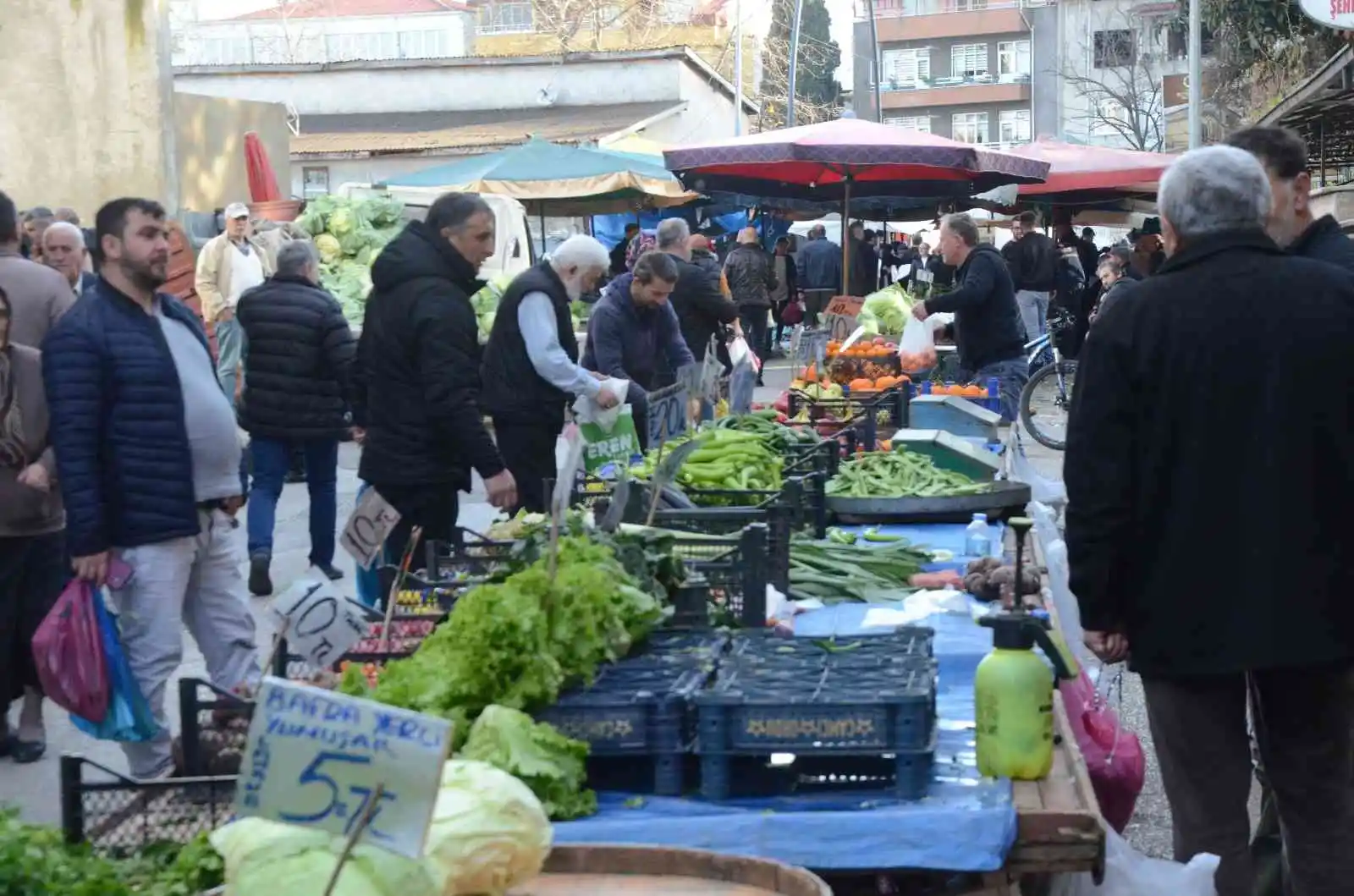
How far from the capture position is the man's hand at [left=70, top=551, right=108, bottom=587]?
5.29 metres

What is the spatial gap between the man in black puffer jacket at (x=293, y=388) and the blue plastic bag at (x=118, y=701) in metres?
3.88

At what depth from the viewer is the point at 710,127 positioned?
39.1 meters

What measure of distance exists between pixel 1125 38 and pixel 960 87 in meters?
12.4

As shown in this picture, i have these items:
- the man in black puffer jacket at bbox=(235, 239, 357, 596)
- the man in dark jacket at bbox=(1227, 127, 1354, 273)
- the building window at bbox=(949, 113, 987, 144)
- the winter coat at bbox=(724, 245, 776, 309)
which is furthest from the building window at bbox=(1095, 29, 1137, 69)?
the man in dark jacket at bbox=(1227, 127, 1354, 273)

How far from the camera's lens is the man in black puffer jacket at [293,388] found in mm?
9297

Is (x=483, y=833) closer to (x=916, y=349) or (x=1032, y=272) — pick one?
(x=916, y=349)

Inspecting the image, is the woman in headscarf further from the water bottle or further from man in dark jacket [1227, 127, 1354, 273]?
man in dark jacket [1227, 127, 1354, 273]

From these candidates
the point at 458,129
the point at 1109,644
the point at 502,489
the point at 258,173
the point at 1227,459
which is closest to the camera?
the point at 1227,459

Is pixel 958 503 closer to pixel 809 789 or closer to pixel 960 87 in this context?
pixel 809 789

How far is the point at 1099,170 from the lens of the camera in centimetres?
2209

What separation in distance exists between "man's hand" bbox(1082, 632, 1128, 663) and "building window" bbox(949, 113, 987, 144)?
80085mm

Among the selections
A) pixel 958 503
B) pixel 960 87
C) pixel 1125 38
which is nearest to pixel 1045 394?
pixel 958 503

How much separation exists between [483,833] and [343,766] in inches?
13.5

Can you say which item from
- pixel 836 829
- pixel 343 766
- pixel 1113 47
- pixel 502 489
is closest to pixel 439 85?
pixel 502 489
